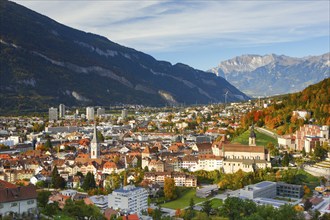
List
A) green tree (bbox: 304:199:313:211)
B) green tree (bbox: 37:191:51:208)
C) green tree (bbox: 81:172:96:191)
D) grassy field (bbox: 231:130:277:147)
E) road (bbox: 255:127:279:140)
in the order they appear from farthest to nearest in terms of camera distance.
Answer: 1. road (bbox: 255:127:279:140)
2. grassy field (bbox: 231:130:277:147)
3. green tree (bbox: 81:172:96:191)
4. green tree (bbox: 37:191:51:208)
5. green tree (bbox: 304:199:313:211)

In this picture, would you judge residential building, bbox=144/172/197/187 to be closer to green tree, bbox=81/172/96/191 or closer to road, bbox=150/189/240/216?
road, bbox=150/189/240/216

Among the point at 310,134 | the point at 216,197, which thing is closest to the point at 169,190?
the point at 216,197

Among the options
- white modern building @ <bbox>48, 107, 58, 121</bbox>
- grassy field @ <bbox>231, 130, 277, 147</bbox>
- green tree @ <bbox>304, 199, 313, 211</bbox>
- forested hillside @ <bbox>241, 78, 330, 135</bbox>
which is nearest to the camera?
green tree @ <bbox>304, 199, 313, 211</bbox>

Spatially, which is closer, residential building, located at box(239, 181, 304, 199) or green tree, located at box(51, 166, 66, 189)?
residential building, located at box(239, 181, 304, 199)

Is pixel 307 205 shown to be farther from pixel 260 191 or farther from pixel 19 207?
pixel 19 207

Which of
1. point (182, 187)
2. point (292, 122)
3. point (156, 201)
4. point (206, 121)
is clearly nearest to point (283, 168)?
point (182, 187)

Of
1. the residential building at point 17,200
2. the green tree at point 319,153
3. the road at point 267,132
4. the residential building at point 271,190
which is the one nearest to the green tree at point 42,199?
the residential building at point 17,200

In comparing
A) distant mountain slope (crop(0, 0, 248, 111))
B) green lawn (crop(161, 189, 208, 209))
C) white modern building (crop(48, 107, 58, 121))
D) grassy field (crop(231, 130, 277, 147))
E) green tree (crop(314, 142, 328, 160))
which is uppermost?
distant mountain slope (crop(0, 0, 248, 111))

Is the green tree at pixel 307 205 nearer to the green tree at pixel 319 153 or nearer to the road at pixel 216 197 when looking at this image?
the road at pixel 216 197

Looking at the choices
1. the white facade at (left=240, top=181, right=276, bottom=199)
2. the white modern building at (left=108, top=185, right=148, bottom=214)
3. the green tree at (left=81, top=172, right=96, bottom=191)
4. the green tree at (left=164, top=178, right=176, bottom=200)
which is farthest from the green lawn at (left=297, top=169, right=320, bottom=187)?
the green tree at (left=81, top=172, right=96, bottom=191)

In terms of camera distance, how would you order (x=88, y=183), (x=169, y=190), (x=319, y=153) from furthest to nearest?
1. (x=319, y=153)
2. (x=88, y=183)
3. (x=169, y=190)
